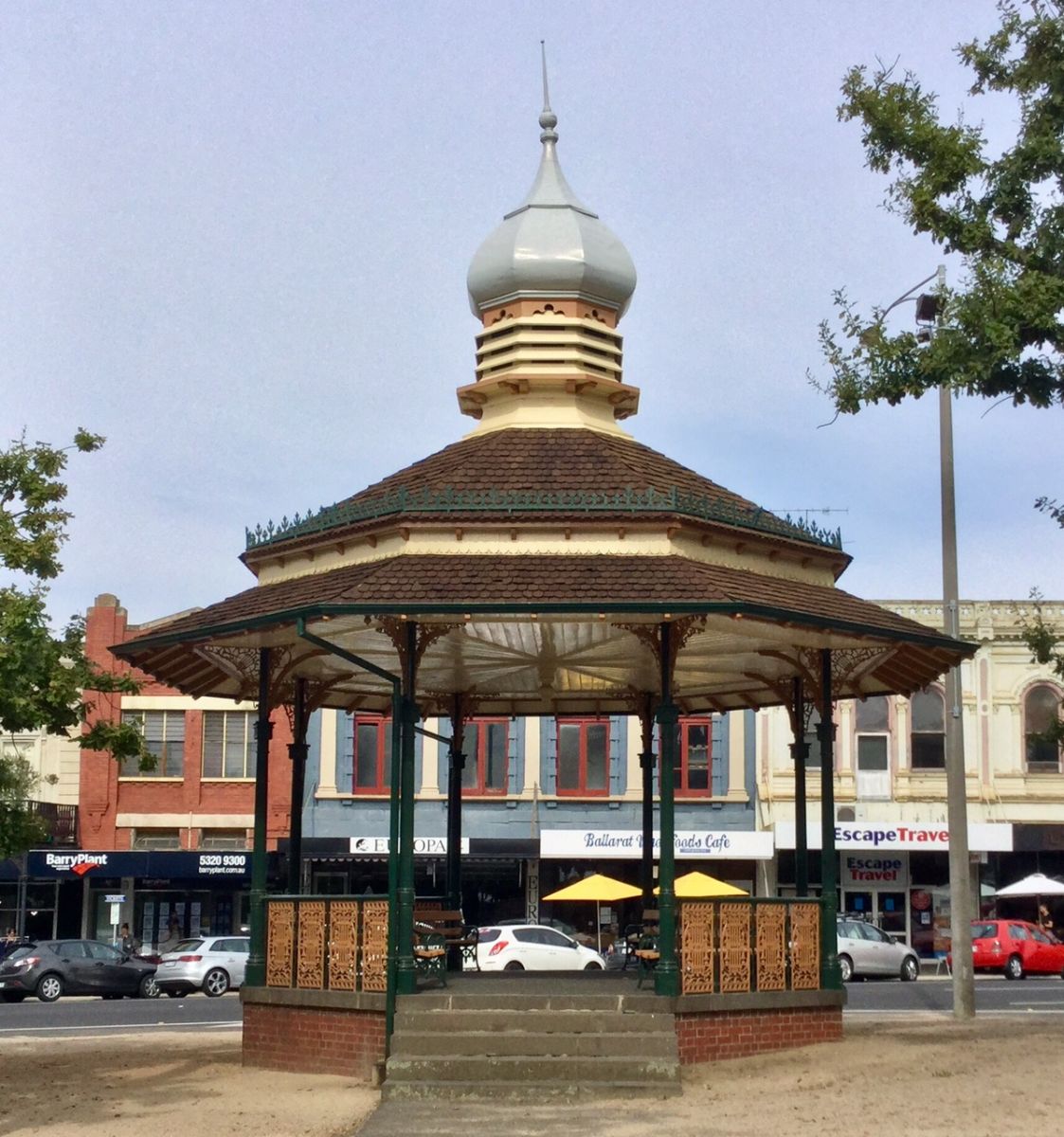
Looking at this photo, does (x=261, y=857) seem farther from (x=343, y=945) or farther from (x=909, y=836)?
(x=909, y=836)

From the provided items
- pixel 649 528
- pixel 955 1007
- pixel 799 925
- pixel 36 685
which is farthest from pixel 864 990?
pixel 36 685

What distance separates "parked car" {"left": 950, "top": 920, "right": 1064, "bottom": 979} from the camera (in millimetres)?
43344

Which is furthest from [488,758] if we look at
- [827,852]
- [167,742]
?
[827,852]

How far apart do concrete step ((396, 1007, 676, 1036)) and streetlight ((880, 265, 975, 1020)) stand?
364 inches

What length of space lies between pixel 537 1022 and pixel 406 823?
2.22m

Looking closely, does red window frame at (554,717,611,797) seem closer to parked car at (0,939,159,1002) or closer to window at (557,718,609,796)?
window at (557,718,609,796)

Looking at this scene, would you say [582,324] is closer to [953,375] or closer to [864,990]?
[953,375]

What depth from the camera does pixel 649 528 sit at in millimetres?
17891

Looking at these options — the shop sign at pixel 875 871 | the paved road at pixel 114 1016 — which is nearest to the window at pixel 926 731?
the shop sign at pixel 875 871

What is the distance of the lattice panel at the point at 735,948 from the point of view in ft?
57.6

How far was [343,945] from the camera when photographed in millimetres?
17578

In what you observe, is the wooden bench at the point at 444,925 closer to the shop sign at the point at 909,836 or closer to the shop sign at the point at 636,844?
the shop sign at the point at 636,844

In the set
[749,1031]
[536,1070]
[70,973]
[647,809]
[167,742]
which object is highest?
[167,742]

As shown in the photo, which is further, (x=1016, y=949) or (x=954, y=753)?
(x=1016, y=949)
